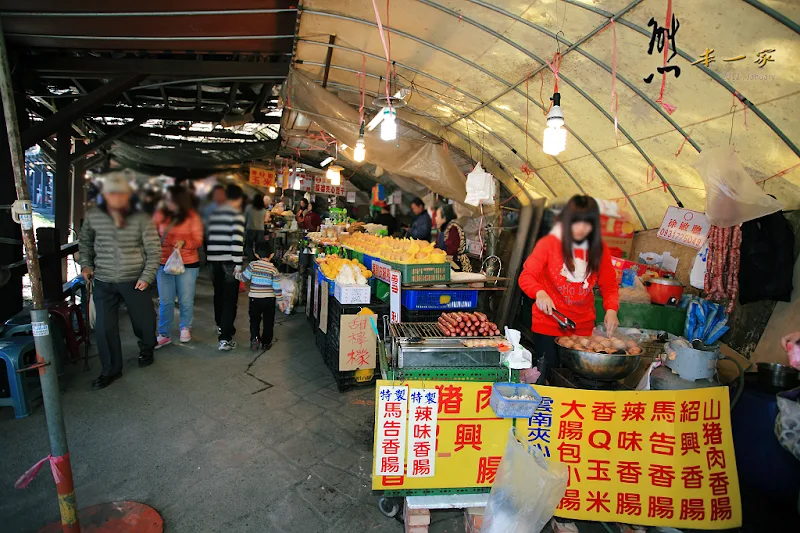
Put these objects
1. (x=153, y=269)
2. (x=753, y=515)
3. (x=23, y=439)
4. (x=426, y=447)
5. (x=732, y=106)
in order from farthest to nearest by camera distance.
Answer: (x=153, y=269) → (x=732, y=106) → (x=23, y=439) → (x=753, y=515) → (x=426, y=447)

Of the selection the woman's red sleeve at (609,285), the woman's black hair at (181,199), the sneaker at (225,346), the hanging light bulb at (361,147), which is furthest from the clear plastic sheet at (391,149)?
the woman's black hair at (181,199)

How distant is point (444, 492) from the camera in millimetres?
2635

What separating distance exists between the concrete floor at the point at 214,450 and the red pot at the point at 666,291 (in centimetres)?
422

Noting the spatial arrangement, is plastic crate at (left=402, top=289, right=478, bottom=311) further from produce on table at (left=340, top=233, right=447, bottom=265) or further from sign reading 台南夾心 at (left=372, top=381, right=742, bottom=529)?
sign reading 台南夾心 at (left=372, top=381, right=742, bottom=529)

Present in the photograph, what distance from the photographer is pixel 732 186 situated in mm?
4035

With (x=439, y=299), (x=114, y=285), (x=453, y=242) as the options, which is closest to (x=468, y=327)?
(x=439, y=299)

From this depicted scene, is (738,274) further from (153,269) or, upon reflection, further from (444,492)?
(153,269)

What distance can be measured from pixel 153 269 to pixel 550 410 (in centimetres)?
421

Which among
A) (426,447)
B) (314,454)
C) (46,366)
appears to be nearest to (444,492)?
(426,447)

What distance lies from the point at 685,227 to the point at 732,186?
1.51 m

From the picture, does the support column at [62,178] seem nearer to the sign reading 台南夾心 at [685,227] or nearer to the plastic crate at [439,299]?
the plastic crate at [439,299]

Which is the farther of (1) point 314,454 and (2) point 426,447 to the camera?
(1) point 314,454

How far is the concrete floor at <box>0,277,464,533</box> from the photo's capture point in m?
2.83

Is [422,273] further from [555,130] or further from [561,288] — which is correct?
[555,130]
